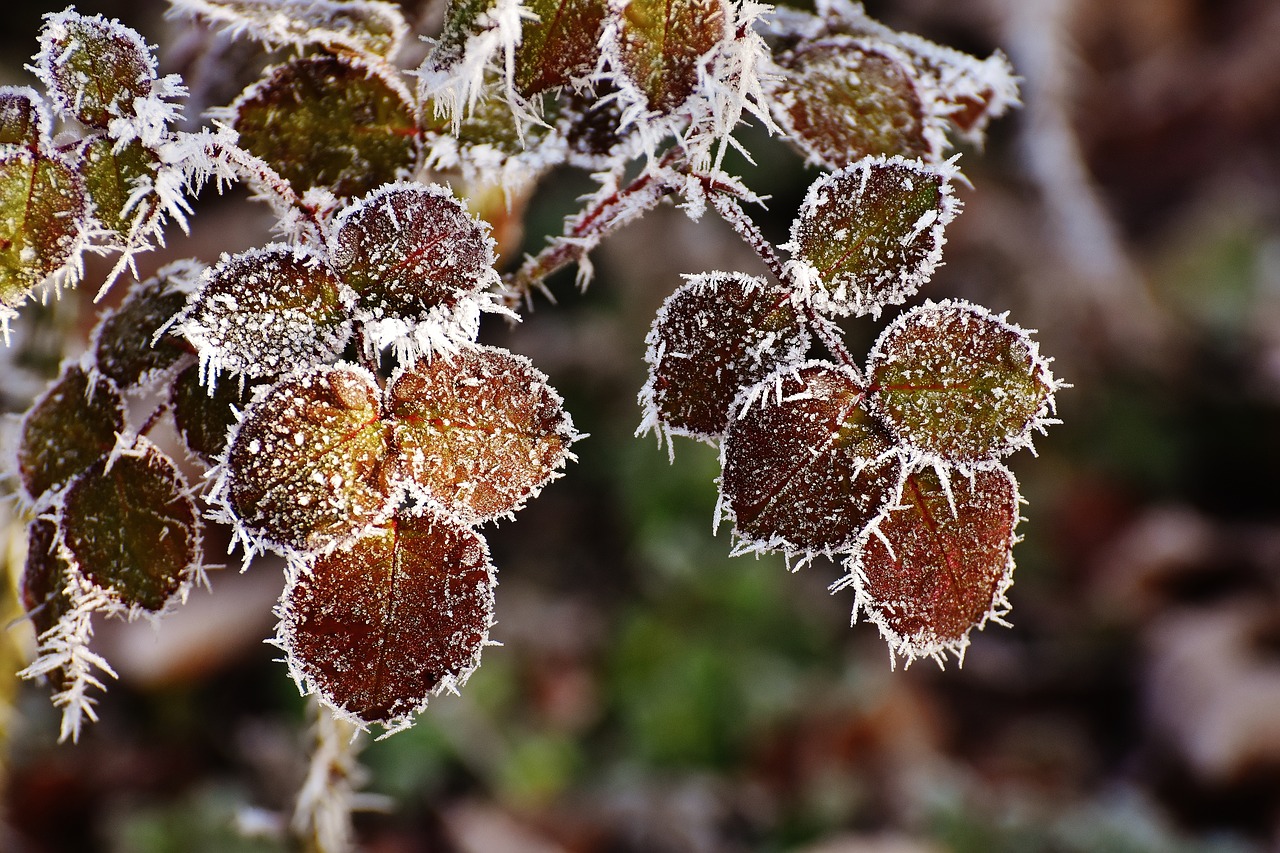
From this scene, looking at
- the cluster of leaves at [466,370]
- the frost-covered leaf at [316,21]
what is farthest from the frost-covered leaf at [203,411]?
the frost-covered leaf at [316,21]

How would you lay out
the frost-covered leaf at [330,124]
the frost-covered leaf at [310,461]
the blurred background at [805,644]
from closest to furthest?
the frost-covered leaf at [310,461], the frost-covered leaf at [330,124], the blurred background at [805,644]

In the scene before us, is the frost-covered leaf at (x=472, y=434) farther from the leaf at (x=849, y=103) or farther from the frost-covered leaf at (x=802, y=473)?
the leaf at (x=849, y=103)

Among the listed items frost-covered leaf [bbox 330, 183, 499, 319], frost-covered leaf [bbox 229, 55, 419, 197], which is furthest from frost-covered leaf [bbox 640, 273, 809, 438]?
frost-covered leaf [bbox 229, 55, 419, 197]

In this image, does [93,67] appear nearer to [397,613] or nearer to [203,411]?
[203,411]

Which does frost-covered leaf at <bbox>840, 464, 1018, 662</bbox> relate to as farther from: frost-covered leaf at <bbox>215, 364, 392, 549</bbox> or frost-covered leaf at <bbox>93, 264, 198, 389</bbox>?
frost-covered leaf at <bbox>93, 264, 198, 389</bbox>

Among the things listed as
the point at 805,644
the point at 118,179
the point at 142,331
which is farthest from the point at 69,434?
the point at 805,644

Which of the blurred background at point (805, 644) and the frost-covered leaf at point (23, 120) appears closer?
the frost-covered leaf at point (23, 120)
